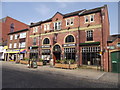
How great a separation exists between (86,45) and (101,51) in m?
2.64

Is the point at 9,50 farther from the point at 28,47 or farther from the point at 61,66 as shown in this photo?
the point at 61,66

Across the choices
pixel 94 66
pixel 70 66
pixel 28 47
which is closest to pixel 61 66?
pixel 70 66

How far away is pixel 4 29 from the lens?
38.2 metres

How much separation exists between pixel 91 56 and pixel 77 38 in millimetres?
4066

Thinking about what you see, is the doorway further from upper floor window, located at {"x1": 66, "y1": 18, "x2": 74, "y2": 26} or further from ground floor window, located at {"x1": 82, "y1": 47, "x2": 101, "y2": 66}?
ground floor window, located at {"x1": 82, "y1": 47, "x2": 101, "y2": 66}

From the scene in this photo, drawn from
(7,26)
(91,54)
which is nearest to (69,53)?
(91,54)

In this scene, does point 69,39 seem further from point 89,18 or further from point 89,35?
point 89,18

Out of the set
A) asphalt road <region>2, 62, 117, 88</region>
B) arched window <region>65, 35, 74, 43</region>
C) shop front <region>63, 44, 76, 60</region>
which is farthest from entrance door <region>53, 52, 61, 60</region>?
asphalt road <region>2, 62, 117, 88</region>

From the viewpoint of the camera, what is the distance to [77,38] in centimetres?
1720

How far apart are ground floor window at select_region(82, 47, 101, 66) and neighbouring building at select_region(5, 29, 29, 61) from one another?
15977mm

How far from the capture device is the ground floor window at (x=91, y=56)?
15.0m

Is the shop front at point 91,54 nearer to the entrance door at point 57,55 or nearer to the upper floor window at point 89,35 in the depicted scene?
the upper floor window at point 89,35

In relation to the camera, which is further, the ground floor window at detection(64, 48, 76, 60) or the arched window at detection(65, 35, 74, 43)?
the arched window at detection(65, 35, 74, 43)

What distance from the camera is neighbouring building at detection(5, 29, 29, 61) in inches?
1018
